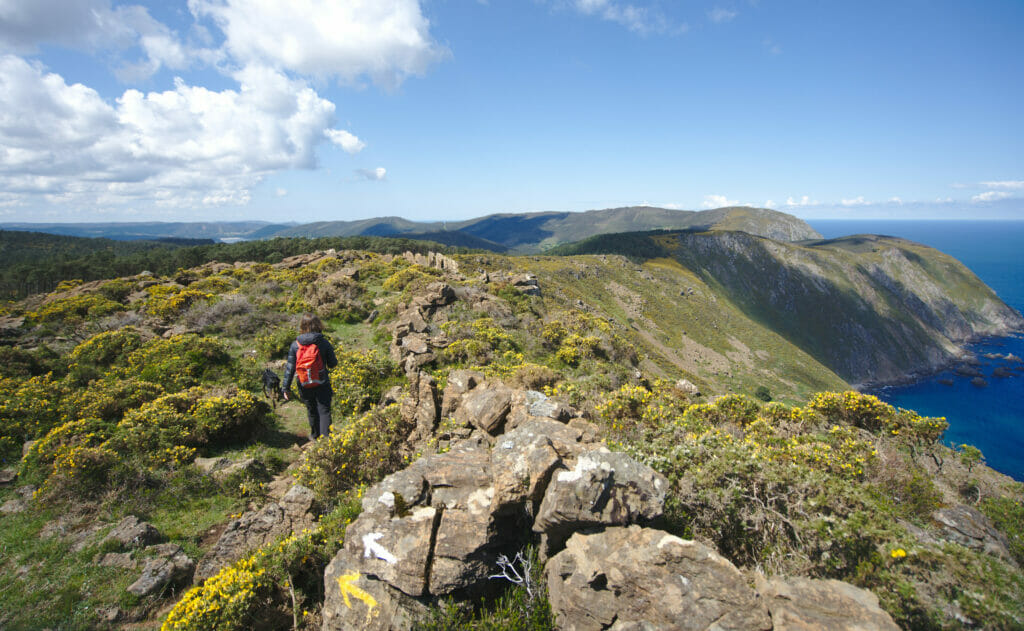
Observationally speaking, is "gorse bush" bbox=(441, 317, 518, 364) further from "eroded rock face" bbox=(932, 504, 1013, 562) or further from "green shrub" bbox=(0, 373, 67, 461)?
"eroded rock face" bbox=(932, 504, 1013, 562)

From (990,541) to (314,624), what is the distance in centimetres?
756

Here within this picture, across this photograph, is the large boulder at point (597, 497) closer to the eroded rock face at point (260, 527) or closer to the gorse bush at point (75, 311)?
the eroded rock face at point (260, 527)

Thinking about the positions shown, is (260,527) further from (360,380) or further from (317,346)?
(360,380)

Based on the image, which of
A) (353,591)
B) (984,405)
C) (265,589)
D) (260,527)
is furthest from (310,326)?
(984,405)

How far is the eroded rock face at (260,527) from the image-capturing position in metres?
5.22

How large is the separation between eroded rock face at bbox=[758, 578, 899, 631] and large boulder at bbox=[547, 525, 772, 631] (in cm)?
14

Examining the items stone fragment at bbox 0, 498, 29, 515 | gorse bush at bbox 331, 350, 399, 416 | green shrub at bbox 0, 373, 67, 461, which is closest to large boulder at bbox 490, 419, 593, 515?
gorse bush at bbox 331, 350, 399, 416

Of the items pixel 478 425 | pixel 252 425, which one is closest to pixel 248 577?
pixel 478 425

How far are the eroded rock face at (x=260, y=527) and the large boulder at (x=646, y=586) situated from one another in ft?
13.4

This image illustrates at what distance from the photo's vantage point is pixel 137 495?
631cm

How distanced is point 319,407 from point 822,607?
26.4ft

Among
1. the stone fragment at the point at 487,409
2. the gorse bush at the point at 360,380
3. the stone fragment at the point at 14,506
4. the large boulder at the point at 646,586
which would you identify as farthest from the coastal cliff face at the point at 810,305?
the stone fragment at the point at 14,506

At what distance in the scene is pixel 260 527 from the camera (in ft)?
18.6

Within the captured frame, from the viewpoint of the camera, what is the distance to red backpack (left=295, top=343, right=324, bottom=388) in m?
7.53
